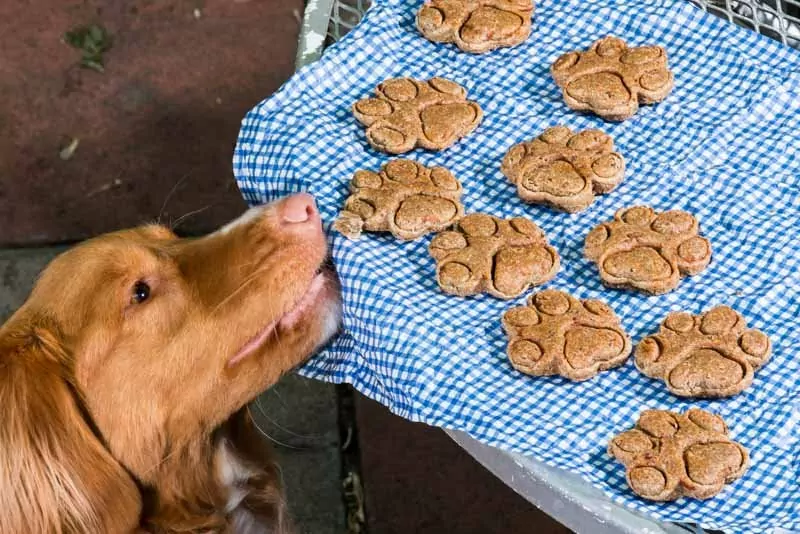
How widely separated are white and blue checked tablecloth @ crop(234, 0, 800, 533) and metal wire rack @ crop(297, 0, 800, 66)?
0.39ft

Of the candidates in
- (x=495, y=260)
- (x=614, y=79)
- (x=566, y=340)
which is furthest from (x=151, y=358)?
(x=614, y=79)

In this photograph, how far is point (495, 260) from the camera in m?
2.67

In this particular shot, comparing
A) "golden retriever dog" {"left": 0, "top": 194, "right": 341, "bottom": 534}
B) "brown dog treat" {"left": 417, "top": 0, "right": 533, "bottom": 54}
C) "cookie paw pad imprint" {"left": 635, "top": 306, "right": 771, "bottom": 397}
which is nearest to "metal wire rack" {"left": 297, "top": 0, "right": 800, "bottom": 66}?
"brown dog treat" {"left": 417, "top": 0, "right": 533, "bottom": 54}

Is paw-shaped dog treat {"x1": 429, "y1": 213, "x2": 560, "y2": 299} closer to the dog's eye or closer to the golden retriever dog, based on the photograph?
the golden retriever dog

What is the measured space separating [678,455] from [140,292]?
1215 mm

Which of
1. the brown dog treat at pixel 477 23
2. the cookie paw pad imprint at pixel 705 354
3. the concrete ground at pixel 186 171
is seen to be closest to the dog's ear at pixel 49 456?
the cookie paw pad imprint at pixel 705 354

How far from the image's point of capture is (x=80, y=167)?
4.78 m

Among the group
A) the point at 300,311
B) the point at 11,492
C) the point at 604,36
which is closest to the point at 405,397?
the point at 300,311

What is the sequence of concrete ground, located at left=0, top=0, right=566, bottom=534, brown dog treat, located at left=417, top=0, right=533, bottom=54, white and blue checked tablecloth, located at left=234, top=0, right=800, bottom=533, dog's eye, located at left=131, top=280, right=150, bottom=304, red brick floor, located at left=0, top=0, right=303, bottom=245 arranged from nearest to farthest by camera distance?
white and blue checked tablecloth, located at left=234, top=0, right=800, bottom=533 → dog's eye, located at left=131, top=280, right=150, bottom=304 → brown dog treat, located at left=417, top=0, right=533, bottom=54 → concrete ground, located at left=0, top=0, right=566, bottom=534 → red brick floor, located at left=0, top=0, right=303, bottom=245

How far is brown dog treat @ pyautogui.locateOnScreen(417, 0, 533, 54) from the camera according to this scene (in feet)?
10.2

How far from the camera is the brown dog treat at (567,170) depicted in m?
2.79

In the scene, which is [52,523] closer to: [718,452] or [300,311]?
[300,311]

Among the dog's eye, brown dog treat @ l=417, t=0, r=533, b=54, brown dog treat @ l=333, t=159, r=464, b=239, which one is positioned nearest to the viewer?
the dog's eye

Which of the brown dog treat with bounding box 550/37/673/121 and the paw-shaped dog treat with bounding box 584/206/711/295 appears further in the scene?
the brown dog treat with bounding box 550/37/673/121
